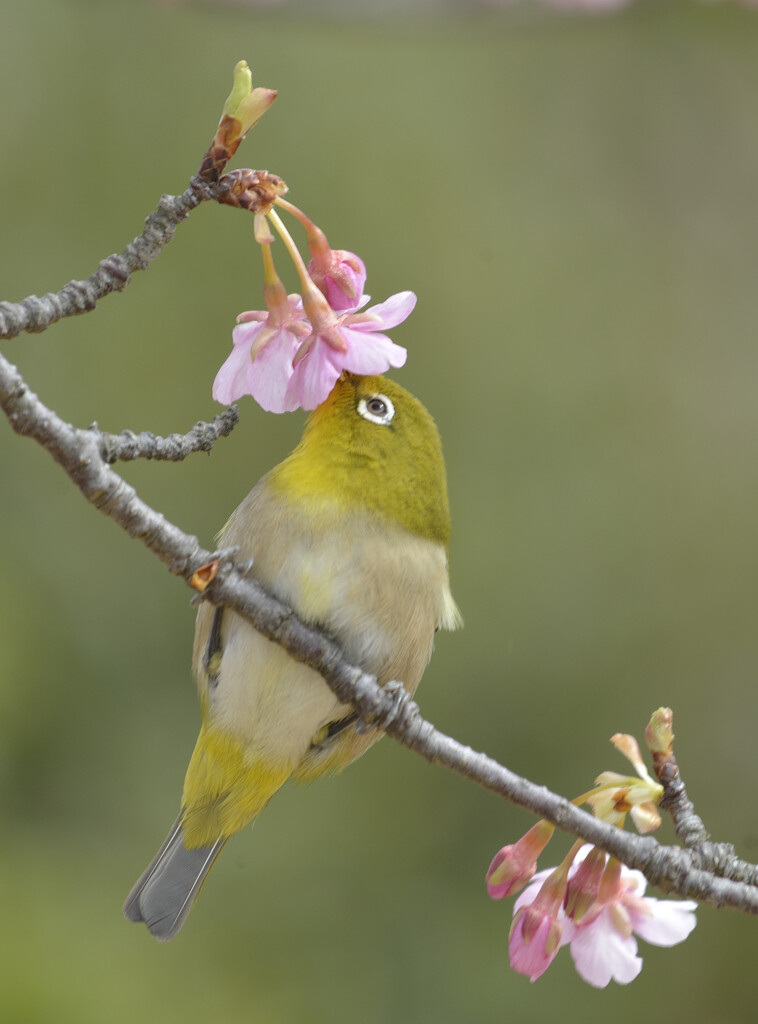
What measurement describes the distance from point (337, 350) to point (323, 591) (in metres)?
0.52

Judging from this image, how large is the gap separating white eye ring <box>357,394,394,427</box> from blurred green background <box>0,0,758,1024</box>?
238 cm

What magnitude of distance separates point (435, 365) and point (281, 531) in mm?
3117

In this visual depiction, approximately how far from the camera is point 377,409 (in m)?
2.17

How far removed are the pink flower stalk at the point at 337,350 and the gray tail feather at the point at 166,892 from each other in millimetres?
1063

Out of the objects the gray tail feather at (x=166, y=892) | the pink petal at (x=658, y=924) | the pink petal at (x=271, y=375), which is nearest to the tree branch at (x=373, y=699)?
the pink petal at (x=658, y=924)

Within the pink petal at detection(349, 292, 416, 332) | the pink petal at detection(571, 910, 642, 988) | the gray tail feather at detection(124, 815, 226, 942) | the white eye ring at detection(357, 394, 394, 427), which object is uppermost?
the white eye ring at detection(357, 394, 394, 427)

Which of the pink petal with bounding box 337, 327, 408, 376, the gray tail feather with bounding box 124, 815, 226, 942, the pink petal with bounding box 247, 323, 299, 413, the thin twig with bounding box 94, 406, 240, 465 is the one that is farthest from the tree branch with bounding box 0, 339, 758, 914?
the gray tail feather with bounding box 124, 815, 226, 942

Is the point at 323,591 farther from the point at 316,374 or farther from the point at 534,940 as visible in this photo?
the point at 534,940

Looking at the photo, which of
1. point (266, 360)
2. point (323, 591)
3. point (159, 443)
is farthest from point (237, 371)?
point (323, 591)

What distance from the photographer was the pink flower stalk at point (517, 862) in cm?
186

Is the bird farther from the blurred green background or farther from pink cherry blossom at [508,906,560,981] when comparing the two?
the blurred green background

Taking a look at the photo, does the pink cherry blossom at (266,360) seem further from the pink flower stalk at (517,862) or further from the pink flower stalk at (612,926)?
the pink flower stalk at (612,926)

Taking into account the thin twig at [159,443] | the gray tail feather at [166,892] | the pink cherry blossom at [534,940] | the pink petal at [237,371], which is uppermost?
the pink petal at [237,371]

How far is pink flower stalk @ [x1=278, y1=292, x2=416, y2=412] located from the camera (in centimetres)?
163
